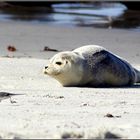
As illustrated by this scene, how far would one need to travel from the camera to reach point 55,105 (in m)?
5.95

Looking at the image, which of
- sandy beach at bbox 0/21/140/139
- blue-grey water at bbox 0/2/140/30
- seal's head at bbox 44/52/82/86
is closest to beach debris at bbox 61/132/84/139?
sandy beach at bbox 0/21/140/139

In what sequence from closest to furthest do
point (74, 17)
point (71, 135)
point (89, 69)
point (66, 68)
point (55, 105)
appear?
point (71, 135)
point (55, 105)
point (66, 68)
point (89, 69)
point (74, 17)

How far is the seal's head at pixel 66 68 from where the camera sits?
7195mm

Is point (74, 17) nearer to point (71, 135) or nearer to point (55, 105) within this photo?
point (55, 105)

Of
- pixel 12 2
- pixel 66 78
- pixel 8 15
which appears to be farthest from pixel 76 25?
pixel 66 78

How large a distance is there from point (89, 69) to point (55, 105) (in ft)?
4.77

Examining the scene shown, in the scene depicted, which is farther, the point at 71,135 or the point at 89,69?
the point at 89,69

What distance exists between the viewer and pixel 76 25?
1581cm

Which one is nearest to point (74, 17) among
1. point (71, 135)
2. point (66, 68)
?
point (66, 68)

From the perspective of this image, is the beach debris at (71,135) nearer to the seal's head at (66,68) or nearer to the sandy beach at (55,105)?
the sandy beach at (55,105)

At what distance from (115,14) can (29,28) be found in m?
5.09

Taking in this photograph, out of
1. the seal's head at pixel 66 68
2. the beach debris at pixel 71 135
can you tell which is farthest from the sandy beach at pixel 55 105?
the seal's head at pixel 66 68

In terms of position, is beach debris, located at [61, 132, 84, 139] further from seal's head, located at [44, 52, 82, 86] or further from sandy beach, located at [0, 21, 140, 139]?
seal's head, located at [44, 52, 82, 86]

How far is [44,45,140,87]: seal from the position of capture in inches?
284
